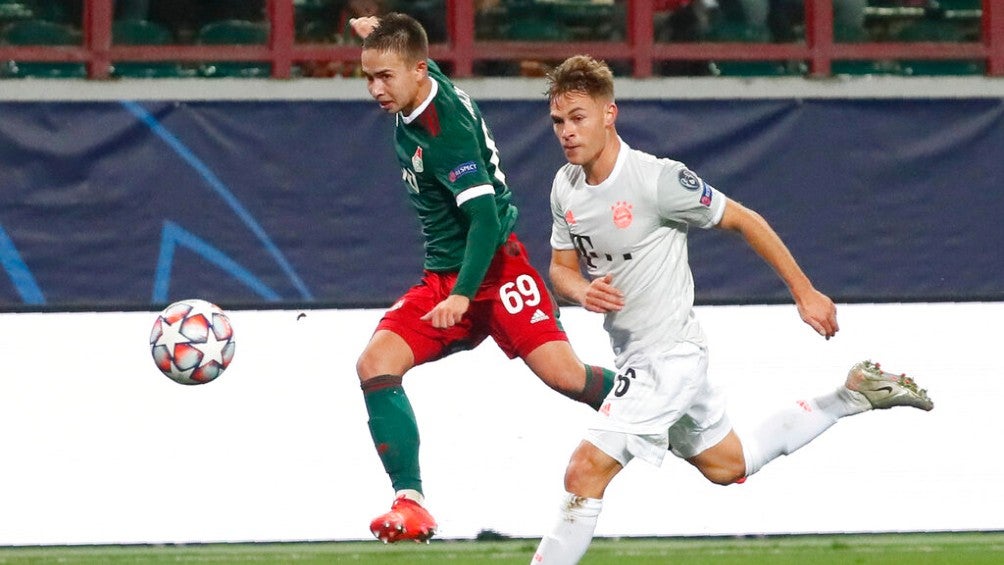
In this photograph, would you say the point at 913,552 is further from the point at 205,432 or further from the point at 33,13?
the point at 33,13

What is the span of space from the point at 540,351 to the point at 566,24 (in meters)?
3.27

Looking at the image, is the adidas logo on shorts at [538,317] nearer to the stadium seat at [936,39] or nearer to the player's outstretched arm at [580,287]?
the player's outstretched arm at [580,287]

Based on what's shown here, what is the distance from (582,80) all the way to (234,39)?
13.1ft

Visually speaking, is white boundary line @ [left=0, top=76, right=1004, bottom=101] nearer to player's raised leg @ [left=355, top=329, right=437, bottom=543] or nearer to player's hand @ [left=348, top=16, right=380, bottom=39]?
player's hand @ [left=348, top=16, right=380, bottom=39]

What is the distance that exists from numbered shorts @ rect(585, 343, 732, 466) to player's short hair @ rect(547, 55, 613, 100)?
762 mm

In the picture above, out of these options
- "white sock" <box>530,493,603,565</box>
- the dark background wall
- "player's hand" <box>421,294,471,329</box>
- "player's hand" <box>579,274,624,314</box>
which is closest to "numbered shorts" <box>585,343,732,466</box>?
"white sock" <box>530,493,603,565</box>

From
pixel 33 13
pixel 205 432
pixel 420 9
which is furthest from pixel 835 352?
pixel 33 13

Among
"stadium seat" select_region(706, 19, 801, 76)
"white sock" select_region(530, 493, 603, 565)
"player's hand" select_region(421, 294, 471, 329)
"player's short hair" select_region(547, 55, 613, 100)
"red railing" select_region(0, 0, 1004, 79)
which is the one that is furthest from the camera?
"stadium seat" select_region(706, 19, 801, 76)

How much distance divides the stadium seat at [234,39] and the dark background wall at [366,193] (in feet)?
3.78

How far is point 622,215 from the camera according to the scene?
4777mm

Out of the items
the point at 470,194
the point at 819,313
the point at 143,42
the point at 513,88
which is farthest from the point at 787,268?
the point at 143,42

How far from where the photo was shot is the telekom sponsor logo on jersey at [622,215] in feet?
15.7

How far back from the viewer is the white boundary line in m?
7.54

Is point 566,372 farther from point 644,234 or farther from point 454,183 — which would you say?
point 644,234
